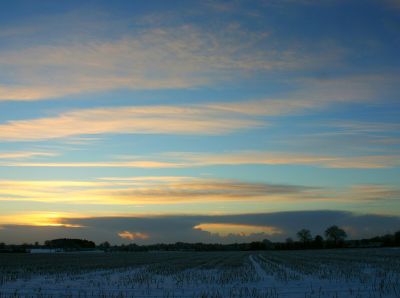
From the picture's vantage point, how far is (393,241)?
175 m

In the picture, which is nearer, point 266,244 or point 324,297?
point 324,297

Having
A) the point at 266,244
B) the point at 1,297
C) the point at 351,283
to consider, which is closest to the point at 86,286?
the point at 1,297

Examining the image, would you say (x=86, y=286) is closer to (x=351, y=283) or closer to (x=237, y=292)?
(x=237, y=292)

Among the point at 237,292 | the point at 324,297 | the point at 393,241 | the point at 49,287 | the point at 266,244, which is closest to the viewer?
the point at 324,297

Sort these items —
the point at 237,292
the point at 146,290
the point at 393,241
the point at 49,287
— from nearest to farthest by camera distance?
1. the point at 237,292
2. the point at 146,290
3. the point at 49,287
4. the point at 393,241

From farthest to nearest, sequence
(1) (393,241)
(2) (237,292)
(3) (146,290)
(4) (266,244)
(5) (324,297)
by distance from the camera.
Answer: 1. (4) (266,244)
2. (1) (393,241)
3. (3) (146,290)
4. (2) (237,292)
5. (5) (324,297)

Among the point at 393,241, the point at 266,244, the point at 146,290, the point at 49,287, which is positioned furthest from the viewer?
the point at 266,244

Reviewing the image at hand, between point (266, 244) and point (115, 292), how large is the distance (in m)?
184

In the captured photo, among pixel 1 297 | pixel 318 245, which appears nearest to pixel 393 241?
pixel 318 245

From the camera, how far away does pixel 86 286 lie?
2441 centimetres

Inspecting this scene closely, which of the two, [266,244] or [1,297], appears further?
[266,244]

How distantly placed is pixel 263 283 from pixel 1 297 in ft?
38.7

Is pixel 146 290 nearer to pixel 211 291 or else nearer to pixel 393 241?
pixel 211 291

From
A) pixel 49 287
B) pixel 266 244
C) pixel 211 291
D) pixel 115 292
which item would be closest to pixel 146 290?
pixel 115 292
